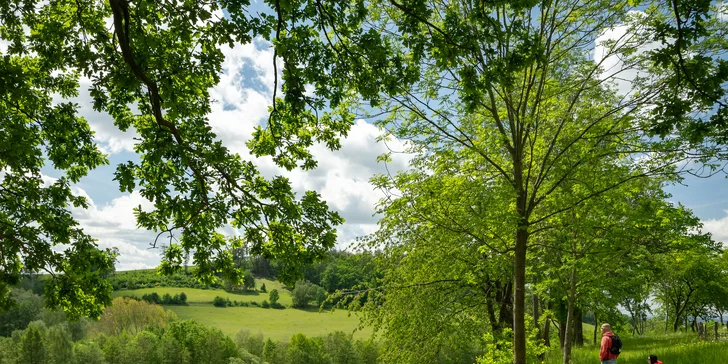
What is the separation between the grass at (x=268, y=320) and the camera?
79.2 metres

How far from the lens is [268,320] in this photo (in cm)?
8650

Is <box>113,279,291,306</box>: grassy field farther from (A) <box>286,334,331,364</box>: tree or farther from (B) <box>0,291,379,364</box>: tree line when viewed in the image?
(A) <box>286,334,331,364</box>: tree

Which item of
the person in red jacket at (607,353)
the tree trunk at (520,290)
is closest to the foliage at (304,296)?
the person in red jacket at (607,353)

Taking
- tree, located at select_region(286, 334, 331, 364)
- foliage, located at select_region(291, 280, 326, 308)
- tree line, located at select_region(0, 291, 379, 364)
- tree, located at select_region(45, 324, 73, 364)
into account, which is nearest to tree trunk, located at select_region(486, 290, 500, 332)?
tree line, located at select_region(0, 291, 379, 364)

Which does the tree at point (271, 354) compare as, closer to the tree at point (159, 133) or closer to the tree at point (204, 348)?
the tree at point (204, 348)

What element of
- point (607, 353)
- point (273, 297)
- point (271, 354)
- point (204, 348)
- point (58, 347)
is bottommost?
point (271, 354)

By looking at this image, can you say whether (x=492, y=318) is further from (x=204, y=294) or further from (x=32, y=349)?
(x=204, y=294)

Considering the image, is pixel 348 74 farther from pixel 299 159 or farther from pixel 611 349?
pixel 611 349

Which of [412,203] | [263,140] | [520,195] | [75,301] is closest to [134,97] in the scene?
[263,140]

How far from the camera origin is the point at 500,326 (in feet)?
59.3

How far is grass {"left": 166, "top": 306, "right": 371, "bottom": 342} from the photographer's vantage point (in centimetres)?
7919

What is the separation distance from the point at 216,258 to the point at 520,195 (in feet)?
22.5

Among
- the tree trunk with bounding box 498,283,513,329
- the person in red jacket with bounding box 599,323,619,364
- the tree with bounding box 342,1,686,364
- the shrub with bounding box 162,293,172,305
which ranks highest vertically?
the tree with bounding box 342,1,686,364

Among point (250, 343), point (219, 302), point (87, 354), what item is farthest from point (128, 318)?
point (219, 302)
